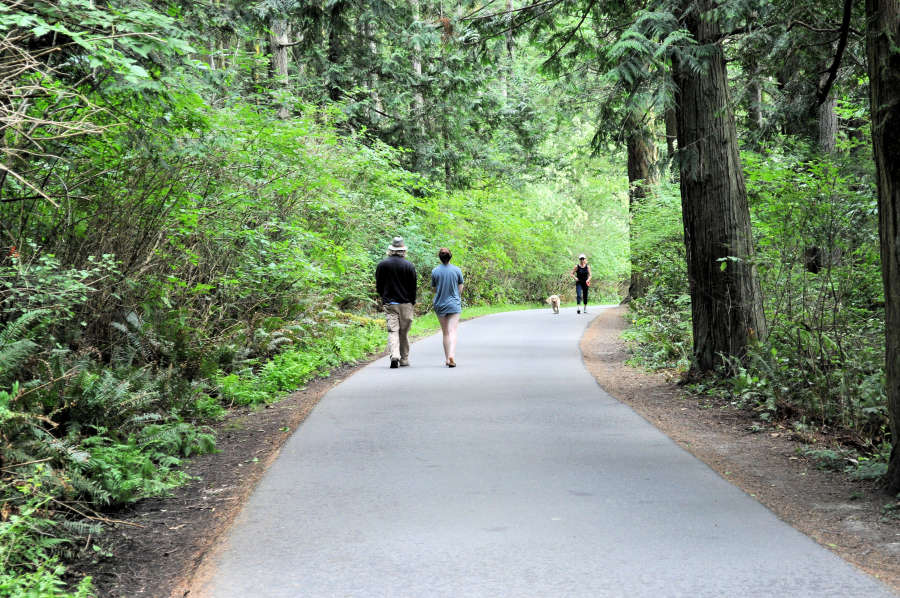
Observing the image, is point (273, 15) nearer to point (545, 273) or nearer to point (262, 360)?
point (262, 360)

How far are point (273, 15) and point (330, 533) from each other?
18.3 metres

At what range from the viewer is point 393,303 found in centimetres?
1445

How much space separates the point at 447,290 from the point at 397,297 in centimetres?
106

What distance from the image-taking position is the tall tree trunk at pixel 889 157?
5.77m

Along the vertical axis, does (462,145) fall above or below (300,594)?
above

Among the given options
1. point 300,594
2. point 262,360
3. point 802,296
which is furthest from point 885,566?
point 262,360

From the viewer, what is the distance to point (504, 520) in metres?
5.42

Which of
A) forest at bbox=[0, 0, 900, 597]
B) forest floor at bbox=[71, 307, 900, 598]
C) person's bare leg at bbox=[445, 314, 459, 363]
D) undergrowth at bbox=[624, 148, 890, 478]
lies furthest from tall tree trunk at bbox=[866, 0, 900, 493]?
person's bare leg at bbox=[445, 314, 459, 363]

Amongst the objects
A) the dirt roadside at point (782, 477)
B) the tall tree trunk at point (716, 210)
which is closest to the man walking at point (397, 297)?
the dirt roadside at point (782, 477)

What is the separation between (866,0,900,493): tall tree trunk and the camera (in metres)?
5.77

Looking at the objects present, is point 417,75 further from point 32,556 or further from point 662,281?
point 32,556

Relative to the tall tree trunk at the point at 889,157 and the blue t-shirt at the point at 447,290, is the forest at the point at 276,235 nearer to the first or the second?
the tall tree trunk at the point at 889,157

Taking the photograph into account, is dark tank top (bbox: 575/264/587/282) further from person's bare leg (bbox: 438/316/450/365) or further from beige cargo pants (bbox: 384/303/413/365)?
beige cargo pants (bbox: 384/303/413/365)

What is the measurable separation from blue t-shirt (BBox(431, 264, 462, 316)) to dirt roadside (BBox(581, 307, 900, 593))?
151 inches
